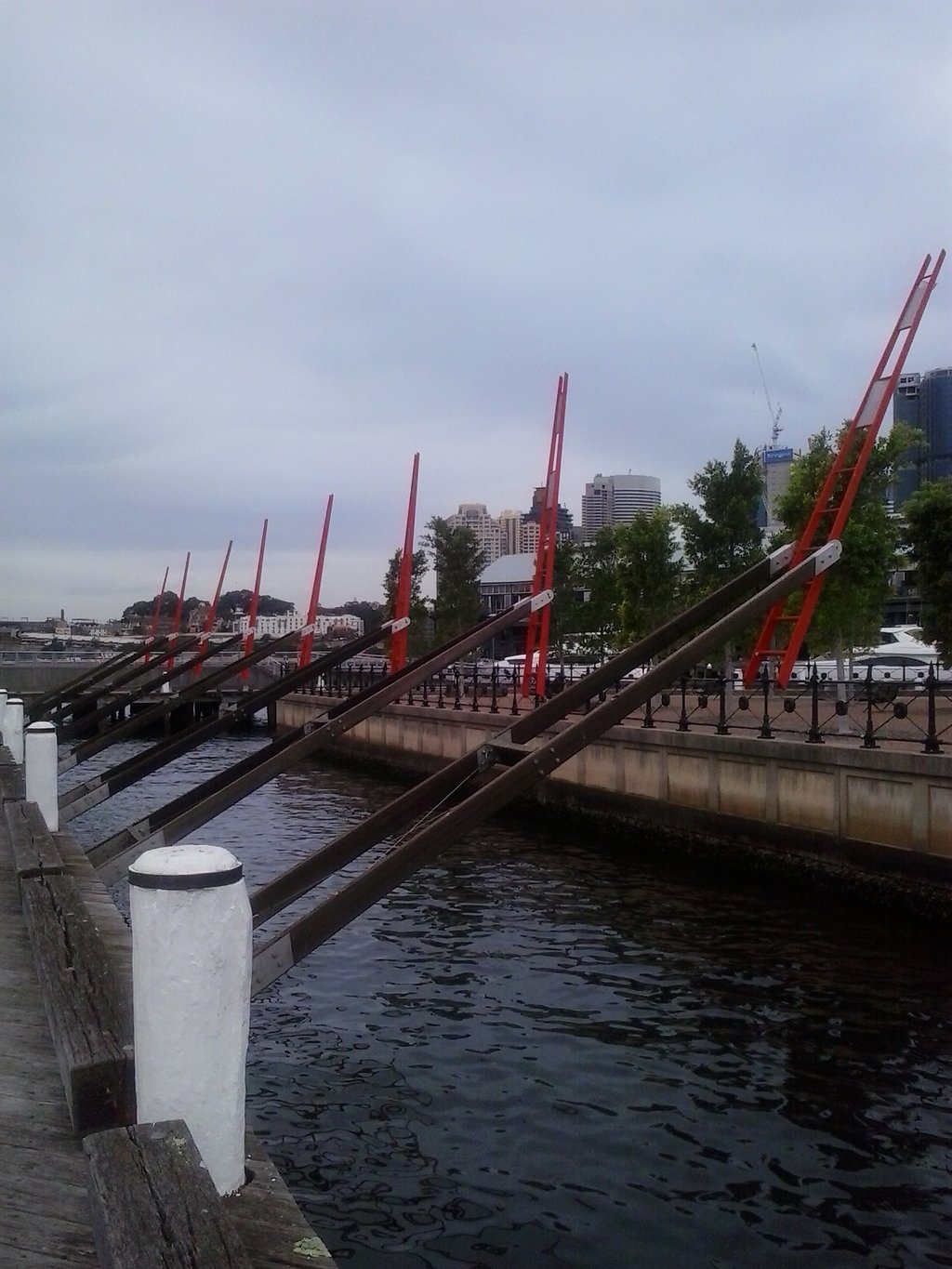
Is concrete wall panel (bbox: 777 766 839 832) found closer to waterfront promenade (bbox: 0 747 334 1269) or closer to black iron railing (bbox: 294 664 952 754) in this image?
black iron railing (bbox: 294 664 952 754)

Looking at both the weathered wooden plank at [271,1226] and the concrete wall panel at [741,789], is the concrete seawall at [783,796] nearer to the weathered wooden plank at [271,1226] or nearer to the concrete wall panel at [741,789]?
the concrete wall panel at [741,789]

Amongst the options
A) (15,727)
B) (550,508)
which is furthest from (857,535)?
(15,727)

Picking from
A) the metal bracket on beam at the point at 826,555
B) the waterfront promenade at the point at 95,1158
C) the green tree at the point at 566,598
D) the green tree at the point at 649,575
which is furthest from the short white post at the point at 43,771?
the green tree at the point at 566,598

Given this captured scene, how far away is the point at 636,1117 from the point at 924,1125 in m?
2.24

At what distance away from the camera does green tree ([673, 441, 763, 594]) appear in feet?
136

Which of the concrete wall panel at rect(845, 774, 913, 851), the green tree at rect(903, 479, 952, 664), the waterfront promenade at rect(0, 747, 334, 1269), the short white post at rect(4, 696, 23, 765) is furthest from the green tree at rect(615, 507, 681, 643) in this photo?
the waterfront promenade at rect(0, 747, 334, 1269)

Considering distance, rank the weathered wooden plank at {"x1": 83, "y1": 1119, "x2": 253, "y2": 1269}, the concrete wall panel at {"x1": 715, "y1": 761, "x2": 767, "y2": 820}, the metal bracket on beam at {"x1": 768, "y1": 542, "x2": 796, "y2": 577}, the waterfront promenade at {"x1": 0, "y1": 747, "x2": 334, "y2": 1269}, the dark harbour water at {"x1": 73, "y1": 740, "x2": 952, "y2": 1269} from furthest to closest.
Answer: the concrete wall panel at {"x1": 715, "y1": 761, "x2": 767, "y2": 820} → the metal bracket on beam at {"x1": 768, "y1": 542, "x2": 796, "y2": 577} → the dark harbour water at {"x1": 73, "y1": 740, "x2": 952, "y2": 1269} → the waterfront promenade at {"x1": 0, "y1": 747, "x2": 334, "y2": 1269} → the weathered wooden plank at {"x1": 83, "y1": 1119, "x2": 253, "y2": 1269}

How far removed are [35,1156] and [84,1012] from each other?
912 mm

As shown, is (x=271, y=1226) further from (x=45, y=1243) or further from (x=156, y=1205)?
→ (x=45, y=1243)

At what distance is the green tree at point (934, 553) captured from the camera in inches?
1255

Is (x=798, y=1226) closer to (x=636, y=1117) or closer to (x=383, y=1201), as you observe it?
(x=636, y=1117)

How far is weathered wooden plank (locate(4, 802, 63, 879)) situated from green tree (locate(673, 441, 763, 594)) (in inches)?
1238

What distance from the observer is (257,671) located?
72938 mm

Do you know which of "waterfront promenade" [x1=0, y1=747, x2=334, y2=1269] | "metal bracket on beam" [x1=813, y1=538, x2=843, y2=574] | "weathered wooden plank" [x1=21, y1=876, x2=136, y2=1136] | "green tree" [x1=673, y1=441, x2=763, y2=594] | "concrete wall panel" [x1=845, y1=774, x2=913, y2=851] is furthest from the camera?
"green tree" [x1=673, y1=441, x2=763, y2=594]
